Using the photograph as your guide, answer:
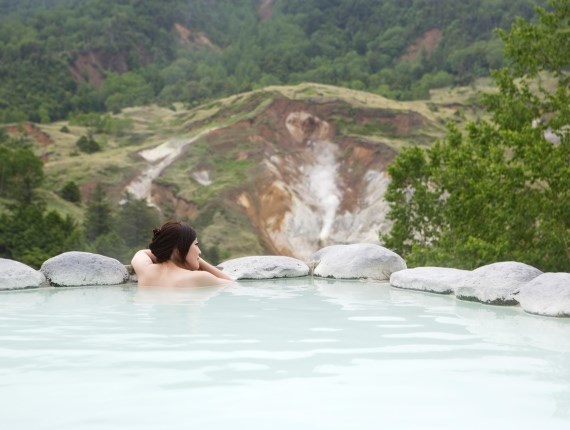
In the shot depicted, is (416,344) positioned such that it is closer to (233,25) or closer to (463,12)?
(463,12)

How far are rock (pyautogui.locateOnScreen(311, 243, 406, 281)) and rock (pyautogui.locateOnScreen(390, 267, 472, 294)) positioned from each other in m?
0.86

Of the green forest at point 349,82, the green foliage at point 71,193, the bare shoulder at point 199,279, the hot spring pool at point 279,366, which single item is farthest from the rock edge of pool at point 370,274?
the green foliage at point 71,193

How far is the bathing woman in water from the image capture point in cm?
849

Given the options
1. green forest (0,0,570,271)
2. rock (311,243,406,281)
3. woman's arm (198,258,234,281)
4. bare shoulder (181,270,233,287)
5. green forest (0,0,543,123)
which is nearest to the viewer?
bare shoulder (181,270,233,287)

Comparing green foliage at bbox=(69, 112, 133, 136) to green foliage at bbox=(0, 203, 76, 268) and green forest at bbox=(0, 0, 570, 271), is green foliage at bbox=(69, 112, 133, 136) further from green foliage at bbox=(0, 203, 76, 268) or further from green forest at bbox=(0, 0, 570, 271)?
green foliage at bbox=(0, 203, 76, 268)

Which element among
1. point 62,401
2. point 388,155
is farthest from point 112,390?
point 388,155

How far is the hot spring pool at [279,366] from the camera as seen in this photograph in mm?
3654

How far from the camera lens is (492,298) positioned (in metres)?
8.22

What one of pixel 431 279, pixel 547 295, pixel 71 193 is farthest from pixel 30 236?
pixel 547 295

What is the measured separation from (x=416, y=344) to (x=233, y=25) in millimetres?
148828

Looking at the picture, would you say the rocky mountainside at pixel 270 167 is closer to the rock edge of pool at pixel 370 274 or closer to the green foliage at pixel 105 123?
the green foliage at pixel 105 123

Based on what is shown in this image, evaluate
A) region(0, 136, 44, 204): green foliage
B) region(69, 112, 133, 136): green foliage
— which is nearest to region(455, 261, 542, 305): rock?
region(0, 136, 44, 204): green foliage

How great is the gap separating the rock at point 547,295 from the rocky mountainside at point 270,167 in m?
37.7

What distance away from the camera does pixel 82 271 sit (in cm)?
1038
